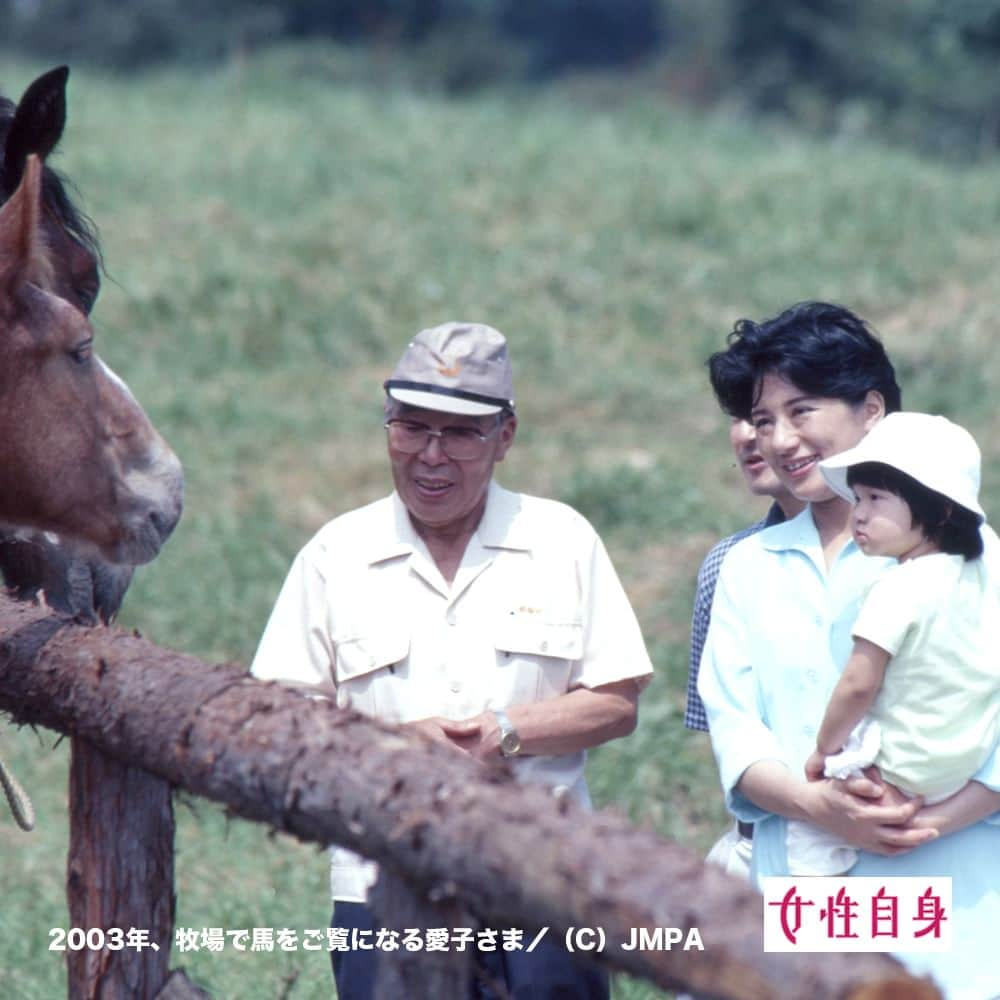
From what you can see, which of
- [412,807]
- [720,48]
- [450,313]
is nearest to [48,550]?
[412,807]

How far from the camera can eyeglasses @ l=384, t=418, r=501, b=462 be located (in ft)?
10.9

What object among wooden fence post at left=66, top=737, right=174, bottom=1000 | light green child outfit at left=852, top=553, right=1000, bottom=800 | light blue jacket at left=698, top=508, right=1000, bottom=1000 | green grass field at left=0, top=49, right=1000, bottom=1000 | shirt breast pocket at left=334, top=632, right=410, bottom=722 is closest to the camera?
light green child outfit at left=852, top=553, right=1000, bottom=800

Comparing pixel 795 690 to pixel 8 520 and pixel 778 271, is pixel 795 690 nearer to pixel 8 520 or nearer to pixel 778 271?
pixel 8 520

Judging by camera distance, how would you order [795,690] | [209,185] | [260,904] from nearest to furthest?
[795,690] < [260,904] < [209,185]

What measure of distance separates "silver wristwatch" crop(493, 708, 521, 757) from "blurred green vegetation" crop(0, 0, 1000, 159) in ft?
71.6

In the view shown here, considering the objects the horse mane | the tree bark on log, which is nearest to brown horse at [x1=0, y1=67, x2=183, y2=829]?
the horse mane

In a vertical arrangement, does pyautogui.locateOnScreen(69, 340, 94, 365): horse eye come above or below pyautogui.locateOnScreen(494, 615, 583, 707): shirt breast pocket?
above

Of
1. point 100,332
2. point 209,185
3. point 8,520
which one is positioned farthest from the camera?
point 209,185

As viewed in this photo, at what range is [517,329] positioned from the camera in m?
11.9

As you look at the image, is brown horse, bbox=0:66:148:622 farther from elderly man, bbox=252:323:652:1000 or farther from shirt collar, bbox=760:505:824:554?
shirt collar, bbox=760:505:824:554

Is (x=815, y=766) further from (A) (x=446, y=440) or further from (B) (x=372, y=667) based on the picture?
(A) (x=446, y=440)

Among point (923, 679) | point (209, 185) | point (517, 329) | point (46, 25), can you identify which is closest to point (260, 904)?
point (923, 679)

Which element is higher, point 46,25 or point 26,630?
point 46,25

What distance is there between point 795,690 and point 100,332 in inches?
375
